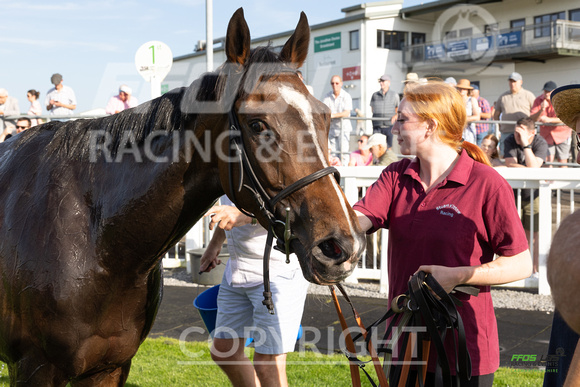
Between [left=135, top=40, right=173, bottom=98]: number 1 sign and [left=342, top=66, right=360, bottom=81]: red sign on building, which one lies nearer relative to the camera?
[left=135, top=40, right=173, bottom=98]: number 1 sign

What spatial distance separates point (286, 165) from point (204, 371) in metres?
2.90

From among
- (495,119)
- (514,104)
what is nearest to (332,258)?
(514,104)

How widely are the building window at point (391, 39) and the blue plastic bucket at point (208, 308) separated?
32.2 metres

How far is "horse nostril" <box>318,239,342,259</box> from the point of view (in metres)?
1.95

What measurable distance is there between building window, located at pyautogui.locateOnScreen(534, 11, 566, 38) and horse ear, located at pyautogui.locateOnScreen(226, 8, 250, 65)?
97.1 ft

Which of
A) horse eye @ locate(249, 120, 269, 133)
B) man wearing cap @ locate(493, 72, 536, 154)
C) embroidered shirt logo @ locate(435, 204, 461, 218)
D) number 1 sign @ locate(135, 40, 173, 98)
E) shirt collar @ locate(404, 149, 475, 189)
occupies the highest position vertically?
number 1 sign @ locate(135, 40, 173, 98)

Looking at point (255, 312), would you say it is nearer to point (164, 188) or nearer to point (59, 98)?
point (164, 188)

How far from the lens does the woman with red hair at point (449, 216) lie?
235 cm

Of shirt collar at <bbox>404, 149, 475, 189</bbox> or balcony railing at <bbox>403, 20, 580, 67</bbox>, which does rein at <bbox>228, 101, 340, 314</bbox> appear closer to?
shirt collar at <bbox>404, 149, 475, 189</bbox>

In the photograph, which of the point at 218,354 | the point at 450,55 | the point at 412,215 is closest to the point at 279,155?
the point at 412,215

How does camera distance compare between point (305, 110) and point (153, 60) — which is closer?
point (305, 110)

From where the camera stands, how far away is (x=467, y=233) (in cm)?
240

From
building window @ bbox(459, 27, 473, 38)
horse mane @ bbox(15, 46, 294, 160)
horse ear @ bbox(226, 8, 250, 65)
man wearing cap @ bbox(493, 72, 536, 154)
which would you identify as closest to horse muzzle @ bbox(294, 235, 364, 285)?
horse mane @ bbox(15, 46, 294, 160)

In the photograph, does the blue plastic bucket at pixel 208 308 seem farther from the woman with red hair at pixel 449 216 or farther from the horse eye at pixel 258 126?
the horse eye at pixel 258 126
